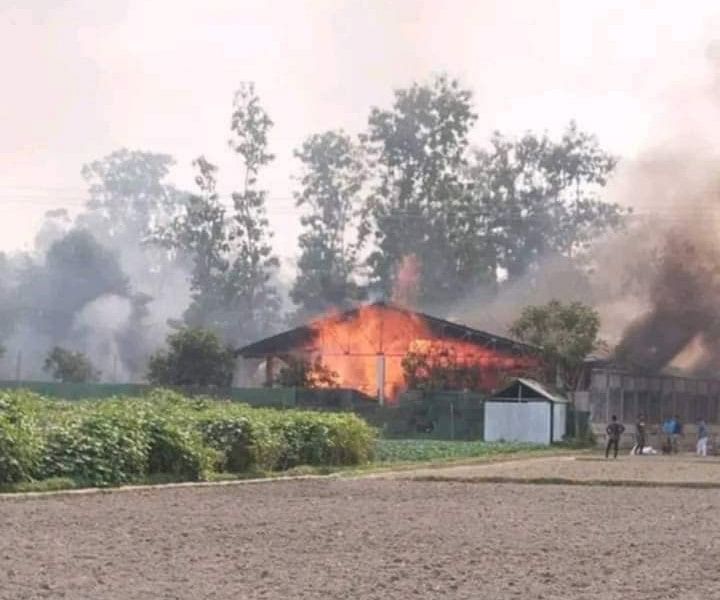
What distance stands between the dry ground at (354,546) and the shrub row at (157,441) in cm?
168

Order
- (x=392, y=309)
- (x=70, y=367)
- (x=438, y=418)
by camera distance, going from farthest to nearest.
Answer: (x=70, y=367) < (x=392, y=309) < (x=438, y=418)

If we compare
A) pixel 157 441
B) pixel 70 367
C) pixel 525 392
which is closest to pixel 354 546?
pixel 157 441

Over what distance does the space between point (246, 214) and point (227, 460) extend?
59547mm

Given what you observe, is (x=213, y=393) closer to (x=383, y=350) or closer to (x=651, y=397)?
(x=383, y=350)

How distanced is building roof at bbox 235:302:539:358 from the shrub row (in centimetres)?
2767

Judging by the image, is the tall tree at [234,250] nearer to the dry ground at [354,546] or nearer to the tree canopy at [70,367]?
the tree canopy at [70,367]

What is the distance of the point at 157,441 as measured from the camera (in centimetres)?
2708

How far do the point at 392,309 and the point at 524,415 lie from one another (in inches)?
541

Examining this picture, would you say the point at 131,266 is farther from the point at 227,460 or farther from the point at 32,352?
the point at 227,460

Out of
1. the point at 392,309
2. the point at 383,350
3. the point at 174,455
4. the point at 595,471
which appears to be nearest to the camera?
the point at 174,455

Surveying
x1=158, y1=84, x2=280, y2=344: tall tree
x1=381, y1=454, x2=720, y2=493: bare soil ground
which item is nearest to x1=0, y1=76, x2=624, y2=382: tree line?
x1=158, y1=84, x2=280, y2=344: tall tree

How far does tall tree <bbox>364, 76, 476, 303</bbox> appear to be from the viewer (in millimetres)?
84062

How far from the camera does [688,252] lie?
2544 inches

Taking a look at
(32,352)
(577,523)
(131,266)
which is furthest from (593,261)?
(577,523)
